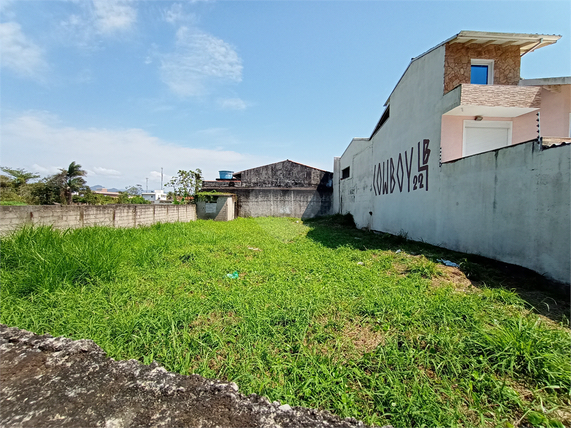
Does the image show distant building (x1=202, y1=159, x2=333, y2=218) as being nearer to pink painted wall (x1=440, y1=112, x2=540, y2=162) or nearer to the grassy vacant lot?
pink painted wall (x1=440, y1=112, x2=540, y2=162)

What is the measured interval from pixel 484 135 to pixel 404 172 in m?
1.94

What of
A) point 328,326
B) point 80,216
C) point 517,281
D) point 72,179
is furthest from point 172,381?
point 72,179

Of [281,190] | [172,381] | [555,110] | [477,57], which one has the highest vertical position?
[477,57]

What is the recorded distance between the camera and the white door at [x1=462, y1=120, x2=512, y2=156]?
6.04m

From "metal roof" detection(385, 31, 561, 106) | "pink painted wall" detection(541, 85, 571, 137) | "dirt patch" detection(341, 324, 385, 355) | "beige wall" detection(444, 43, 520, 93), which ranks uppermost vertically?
"metal roof" detection(385, 31, 561, 106)

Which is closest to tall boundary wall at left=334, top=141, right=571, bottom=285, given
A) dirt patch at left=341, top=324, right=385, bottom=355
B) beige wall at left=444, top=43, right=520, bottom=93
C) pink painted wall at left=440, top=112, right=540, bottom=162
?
pink painted wall at left=440, top=112, right=540, bottom=162

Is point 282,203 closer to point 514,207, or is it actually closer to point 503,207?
point 503,207

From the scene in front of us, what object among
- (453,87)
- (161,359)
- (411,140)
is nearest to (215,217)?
(411,140)

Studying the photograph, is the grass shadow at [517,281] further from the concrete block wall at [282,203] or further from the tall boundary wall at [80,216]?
the concrete block wall at [282,203]

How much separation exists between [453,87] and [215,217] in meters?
10.5

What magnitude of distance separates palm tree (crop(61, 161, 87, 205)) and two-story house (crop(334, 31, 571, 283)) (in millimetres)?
26033

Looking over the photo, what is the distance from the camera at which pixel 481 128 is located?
244 inches

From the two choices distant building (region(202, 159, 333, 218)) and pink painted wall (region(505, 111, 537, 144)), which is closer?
pink painted wall (region(505, 111, 537, 144))

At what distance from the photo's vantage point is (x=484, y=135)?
246 inches
